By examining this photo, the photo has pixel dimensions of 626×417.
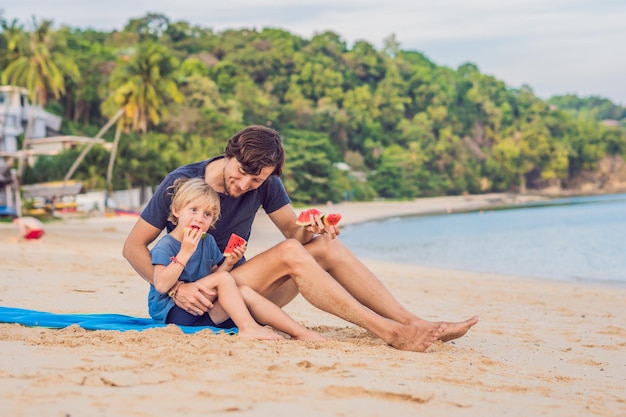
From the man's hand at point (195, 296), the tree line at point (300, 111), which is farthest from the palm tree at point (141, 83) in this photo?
the man's hand at point (195, 296)

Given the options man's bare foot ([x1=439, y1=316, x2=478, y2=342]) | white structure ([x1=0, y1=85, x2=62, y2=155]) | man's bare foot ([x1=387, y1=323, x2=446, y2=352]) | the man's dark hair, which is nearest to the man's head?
the man's dark hair

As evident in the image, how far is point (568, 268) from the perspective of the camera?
15.7 metres

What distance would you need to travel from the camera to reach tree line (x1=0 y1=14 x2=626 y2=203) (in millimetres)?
35375

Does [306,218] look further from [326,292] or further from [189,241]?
[189,241]

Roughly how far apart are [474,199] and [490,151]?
16637mm

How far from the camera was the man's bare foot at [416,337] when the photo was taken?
12.9 feet

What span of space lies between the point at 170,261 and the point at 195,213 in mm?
275

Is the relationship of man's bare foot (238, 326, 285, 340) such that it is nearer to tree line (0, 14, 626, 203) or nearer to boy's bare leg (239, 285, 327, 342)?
boy's bare leg (239, 285, 327, 342)

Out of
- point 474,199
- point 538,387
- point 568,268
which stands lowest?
point 474,199

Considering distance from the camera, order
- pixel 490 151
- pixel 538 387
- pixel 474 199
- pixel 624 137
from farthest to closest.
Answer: pixel 624 137 → pixel 490 151 → pixel 474 199 → pixel 538 387

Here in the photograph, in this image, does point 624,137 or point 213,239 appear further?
point 624,137

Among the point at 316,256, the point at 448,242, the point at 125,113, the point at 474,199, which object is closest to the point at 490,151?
the point at 474,199

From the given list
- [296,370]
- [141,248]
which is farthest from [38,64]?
[296,370]

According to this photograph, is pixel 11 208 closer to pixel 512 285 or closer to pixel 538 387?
pixel 512 285
